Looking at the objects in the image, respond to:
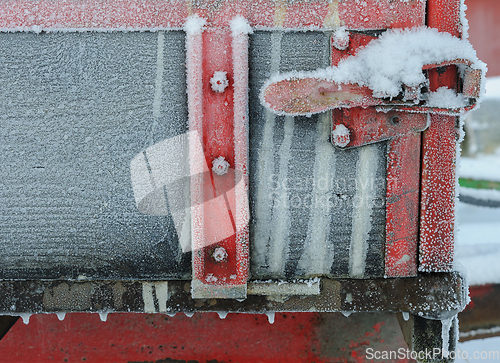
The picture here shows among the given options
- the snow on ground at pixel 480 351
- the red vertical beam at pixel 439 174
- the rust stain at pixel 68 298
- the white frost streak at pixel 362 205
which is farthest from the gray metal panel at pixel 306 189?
the snow on ground at pixel 480 351

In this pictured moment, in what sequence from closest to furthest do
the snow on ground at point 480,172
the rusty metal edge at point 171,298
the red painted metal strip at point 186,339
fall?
1. the rusty metal edge at point 171,298
2. the red painted metal strip at point 186,339
3. the snow on ground at point 480,172

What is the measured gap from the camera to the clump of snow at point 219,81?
2.82 feet

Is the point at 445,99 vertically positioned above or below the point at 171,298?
above

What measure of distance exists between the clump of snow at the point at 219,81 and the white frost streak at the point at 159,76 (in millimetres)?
159

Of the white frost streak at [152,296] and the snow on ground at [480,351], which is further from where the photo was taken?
the snow on ground at [480,351]

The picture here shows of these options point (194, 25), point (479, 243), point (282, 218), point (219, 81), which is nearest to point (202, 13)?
point (194, 25)

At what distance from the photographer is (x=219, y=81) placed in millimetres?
856

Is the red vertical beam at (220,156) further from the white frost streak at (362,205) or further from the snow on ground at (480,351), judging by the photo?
the snow on ground at (480,351)

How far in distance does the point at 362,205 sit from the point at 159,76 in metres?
0.68

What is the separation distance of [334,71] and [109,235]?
79cm

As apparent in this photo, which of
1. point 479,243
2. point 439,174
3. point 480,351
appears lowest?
point 480,351

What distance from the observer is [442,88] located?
2.84 feet

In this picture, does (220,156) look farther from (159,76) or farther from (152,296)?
(152,296)

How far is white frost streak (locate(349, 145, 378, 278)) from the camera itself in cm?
93
